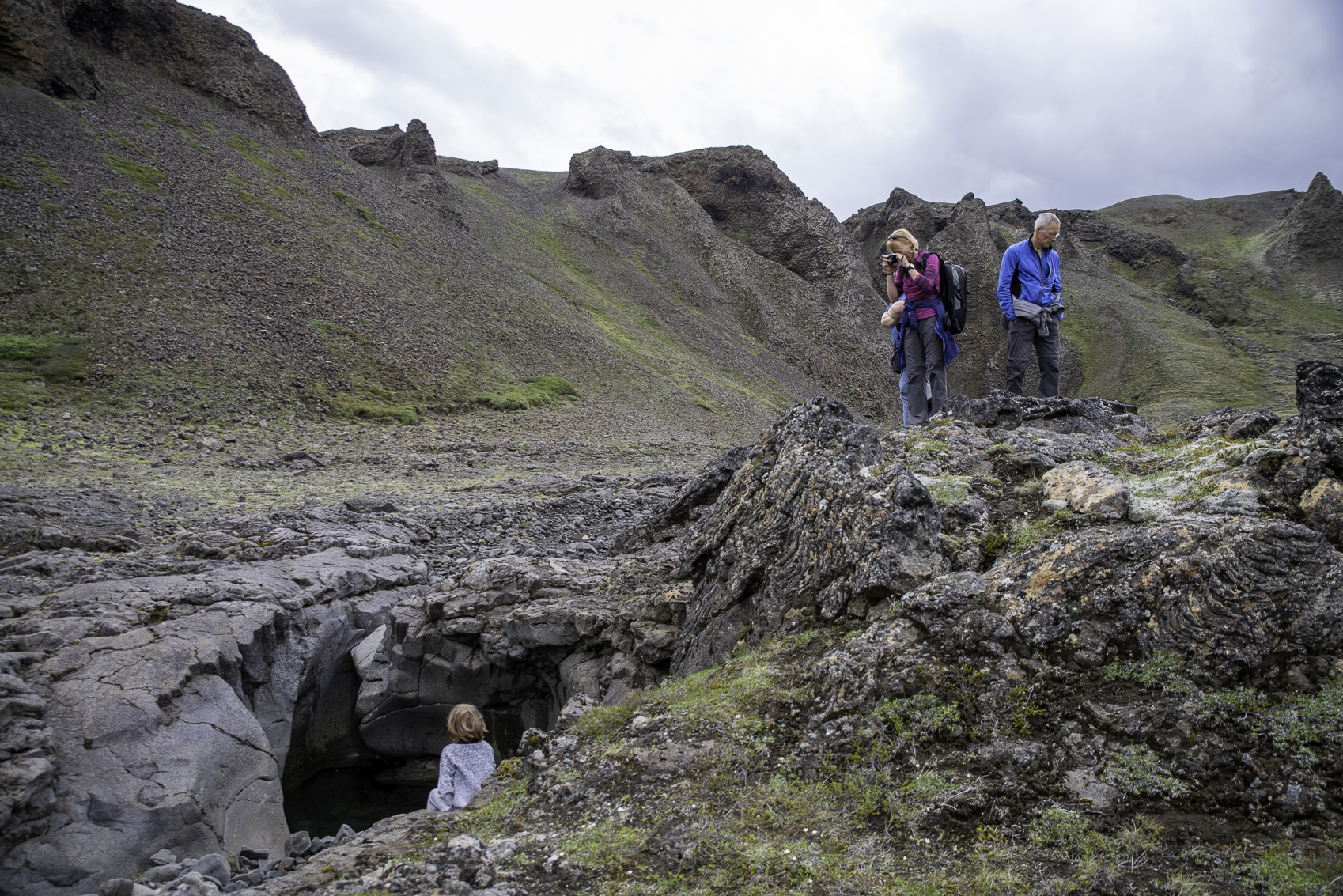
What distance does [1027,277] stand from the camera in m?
12.0

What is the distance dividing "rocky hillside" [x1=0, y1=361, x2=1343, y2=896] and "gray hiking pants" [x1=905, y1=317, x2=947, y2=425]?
973 millimetres

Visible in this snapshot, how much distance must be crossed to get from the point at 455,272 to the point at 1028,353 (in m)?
47.2

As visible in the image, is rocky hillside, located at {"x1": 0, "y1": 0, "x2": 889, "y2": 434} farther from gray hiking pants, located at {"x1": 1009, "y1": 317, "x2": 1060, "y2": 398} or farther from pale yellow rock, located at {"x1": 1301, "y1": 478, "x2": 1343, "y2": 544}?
pale yellow rock, located at {"x1": 1301, "y1": 478, "x2": 1343, "y2": 544}

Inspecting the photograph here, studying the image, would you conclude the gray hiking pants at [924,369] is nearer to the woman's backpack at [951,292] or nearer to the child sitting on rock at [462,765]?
the woman's backpack at [951,292]

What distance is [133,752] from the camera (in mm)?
7180

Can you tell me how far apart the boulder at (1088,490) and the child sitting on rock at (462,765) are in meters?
6.08

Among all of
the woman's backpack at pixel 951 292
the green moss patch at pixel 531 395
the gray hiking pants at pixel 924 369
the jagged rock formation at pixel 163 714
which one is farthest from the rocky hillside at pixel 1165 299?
the jagged rock formation at pixel 163 714

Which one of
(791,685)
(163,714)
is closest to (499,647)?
(163,714)

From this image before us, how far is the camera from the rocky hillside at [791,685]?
157 inches

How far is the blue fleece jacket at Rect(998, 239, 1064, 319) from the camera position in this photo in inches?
470

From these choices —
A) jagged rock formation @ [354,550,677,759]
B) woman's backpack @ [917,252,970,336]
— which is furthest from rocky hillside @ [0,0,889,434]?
woman's backpack @ [917,252,970,336]

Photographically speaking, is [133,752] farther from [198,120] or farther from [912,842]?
[198,120]

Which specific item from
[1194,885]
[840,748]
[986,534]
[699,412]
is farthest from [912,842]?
[699,412]

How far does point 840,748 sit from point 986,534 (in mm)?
3083
